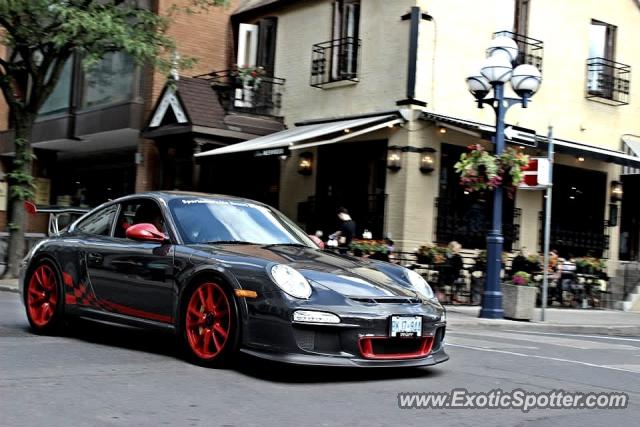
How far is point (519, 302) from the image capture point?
48.9 feet

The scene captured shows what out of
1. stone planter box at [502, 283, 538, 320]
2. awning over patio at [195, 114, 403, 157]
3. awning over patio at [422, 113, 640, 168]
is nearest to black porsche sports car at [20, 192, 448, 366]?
stone planter box at [502, 283, 538, 320]

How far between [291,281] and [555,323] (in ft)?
31.1

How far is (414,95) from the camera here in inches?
701

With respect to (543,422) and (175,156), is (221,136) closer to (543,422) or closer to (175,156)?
(175,156)

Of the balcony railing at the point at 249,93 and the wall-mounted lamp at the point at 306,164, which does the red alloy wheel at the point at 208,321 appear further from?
the balcony railing at the point at 249,93

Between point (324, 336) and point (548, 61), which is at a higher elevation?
point (548, 61)

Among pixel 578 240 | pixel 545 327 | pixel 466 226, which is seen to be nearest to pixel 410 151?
pixel 466 226

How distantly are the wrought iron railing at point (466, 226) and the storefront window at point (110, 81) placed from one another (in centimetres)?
898

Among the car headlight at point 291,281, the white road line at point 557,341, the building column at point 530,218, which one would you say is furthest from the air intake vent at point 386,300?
the building column at point 530,218

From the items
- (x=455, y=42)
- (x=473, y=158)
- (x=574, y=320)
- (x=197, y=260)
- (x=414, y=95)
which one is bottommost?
(x=574, y=320)

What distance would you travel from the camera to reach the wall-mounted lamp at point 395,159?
1775 centimetres

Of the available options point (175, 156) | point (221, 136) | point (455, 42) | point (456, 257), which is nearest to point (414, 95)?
point (455, 42)

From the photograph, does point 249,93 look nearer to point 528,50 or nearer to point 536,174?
point 528,50

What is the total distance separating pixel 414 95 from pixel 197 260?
1183 centimetres
